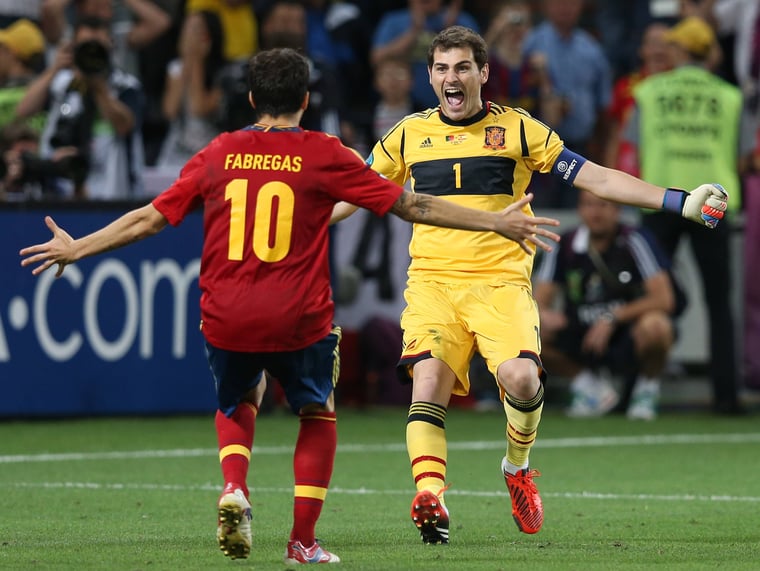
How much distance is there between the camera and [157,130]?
16.7 metres

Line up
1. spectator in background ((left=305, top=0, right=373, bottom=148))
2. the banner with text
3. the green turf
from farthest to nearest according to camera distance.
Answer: spectator in background ((left=305, top=0, right=373, bottom=148)) → the banner with text → the green turf

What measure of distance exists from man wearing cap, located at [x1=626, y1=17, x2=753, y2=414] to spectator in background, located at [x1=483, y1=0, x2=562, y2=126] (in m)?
1.17

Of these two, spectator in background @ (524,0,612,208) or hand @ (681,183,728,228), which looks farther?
spectator in background @ (524,0,612,208)

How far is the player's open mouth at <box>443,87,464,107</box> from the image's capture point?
313 inches

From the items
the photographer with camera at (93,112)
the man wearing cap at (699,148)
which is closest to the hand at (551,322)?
the man wearing cap at (699,148)

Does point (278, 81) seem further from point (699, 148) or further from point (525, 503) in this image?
point (699, 148)

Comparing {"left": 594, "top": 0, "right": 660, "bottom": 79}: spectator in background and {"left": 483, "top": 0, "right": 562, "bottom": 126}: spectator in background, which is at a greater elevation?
{"left": 594, "top": 0, "right": 660, "bottom": 79}: spectator in background

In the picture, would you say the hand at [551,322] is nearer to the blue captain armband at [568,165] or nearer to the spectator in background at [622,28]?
the spectator in background at [622,28]

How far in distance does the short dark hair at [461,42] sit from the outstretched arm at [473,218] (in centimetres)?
149

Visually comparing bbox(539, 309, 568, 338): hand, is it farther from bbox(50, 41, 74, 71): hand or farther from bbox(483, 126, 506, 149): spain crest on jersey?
bbox(483, 126, 506, 149): spain crest on jersey

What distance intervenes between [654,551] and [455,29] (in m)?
2.55

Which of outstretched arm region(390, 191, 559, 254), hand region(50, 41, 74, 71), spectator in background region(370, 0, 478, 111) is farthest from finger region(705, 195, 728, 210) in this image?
spectator in background region(370, 0, 478, 111)

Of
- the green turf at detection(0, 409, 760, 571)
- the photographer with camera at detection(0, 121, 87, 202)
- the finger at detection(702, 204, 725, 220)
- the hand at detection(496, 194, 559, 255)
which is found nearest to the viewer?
the hand at detection(496, 194, 559, 255)

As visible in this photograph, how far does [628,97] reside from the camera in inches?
639
